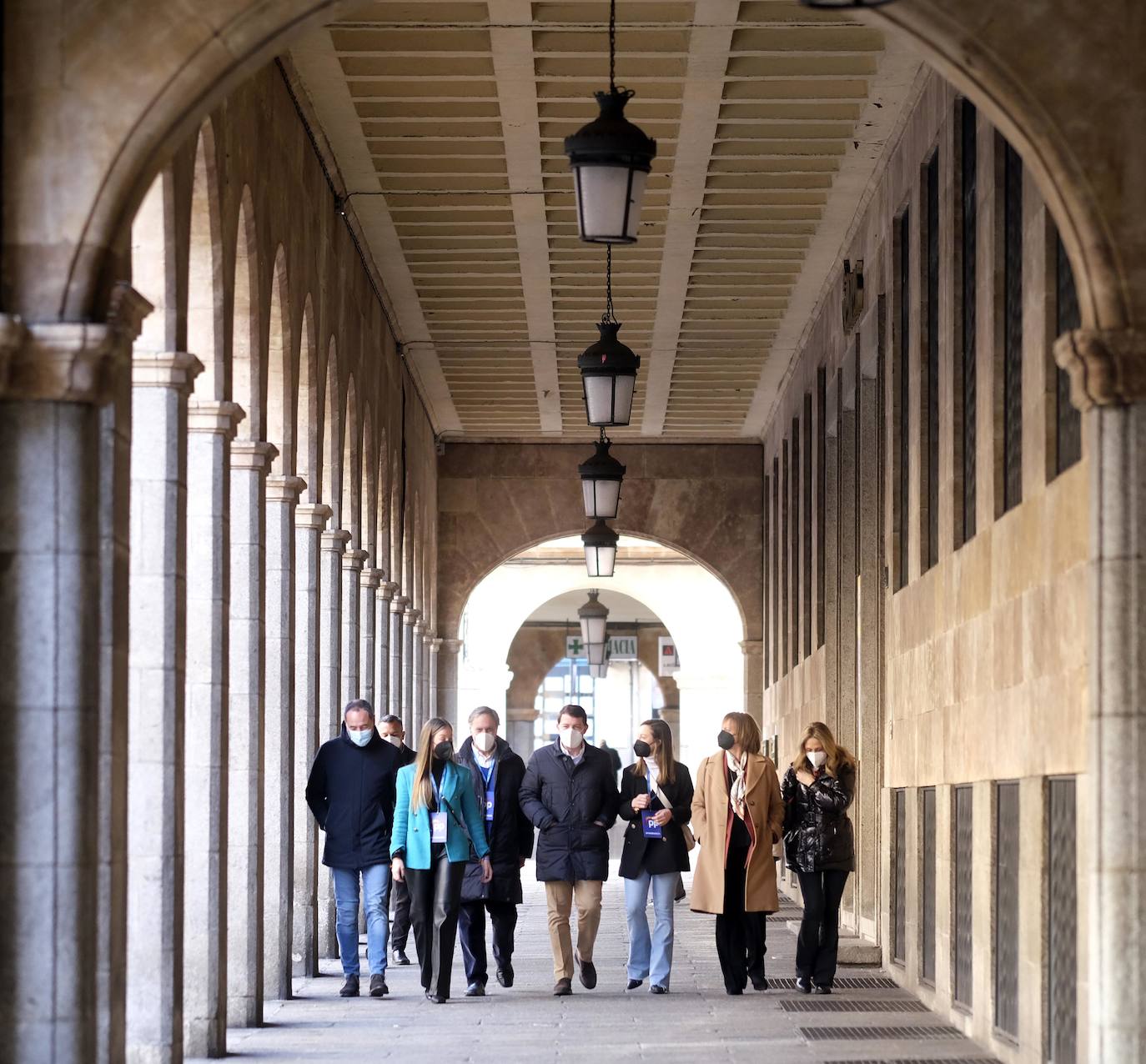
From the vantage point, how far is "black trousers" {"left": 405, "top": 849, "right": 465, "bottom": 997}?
11.0 m

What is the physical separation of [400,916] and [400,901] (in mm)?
104

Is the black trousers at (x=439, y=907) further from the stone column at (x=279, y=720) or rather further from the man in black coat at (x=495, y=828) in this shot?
the stone column at (x=279, y=720)

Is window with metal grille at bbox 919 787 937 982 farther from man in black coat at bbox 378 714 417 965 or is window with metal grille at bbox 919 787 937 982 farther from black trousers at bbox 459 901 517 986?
man in black coat at bbox 378 714 417 965

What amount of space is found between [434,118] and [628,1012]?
18.4ft

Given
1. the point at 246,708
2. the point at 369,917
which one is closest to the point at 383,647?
the point at 369,917

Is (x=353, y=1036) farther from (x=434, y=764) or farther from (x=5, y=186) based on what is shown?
(x=5, y=186)

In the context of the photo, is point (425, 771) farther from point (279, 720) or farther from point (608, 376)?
point (608, 376)

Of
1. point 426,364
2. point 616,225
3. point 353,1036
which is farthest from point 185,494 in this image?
point 426,364

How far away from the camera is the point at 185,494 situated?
851 cm

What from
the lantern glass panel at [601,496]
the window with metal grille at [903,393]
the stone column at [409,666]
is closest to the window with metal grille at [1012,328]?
the window with metal grille at [903,393]

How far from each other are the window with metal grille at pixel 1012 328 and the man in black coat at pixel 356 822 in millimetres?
3936

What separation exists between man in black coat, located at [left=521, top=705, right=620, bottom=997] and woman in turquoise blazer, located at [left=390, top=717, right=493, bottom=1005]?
0.35m

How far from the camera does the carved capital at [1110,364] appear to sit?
6254 millimetres

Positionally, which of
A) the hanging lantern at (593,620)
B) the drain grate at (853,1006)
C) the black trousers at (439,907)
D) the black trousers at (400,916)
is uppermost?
the hanging lantern at (593,620)
